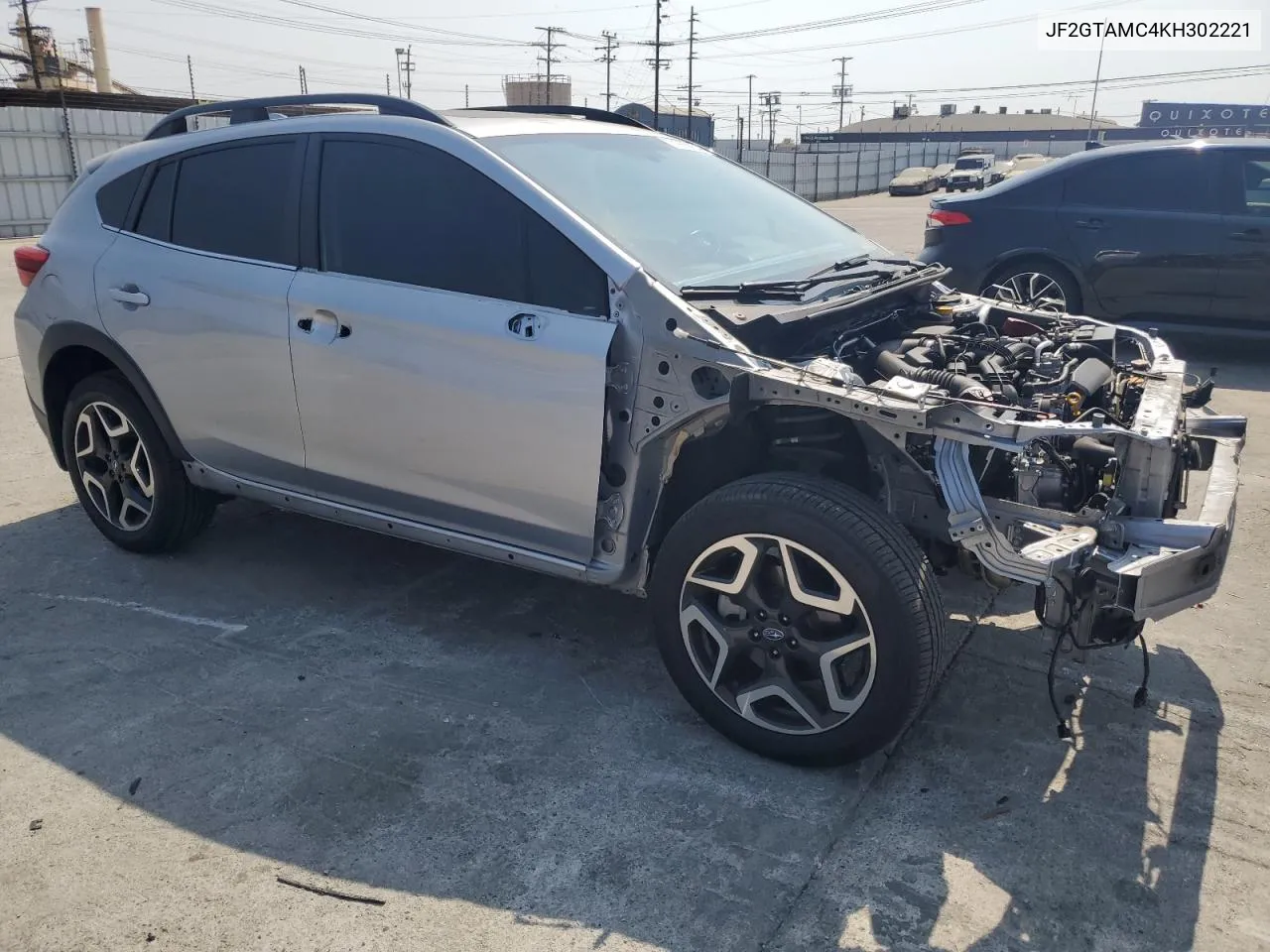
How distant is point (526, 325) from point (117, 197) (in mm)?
2297

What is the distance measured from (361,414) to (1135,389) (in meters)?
2.64

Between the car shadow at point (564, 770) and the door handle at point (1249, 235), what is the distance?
503cm

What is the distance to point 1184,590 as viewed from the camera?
2.74 meters

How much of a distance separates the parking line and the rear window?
5.10ft

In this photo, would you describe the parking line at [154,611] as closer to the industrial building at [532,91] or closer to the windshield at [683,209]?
the windshield at [683,209]

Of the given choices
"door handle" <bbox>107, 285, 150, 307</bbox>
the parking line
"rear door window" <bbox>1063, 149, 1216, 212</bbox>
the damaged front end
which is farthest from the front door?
"rear door window" <bbox>1063, 149, 1216, 212</bbox>

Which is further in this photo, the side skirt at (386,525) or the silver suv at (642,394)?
the side skirt at (386,525)

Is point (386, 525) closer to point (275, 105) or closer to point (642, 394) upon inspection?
point (642, 394)

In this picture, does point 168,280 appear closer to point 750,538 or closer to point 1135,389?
point 750,538

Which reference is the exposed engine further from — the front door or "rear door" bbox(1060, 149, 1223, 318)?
"rear door" bbox(1060, 149, 1223, 318)

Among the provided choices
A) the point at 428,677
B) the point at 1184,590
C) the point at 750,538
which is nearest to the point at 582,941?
the point at 750,538

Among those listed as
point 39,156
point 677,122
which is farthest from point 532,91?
point 39,156

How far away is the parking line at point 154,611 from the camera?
4.04m

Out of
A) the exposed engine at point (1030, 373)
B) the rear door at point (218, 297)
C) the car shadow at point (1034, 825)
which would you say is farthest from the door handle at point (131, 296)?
the car shadow at point (1034, 825)
